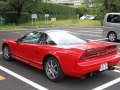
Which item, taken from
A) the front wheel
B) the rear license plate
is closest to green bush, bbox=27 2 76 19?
the front wheel

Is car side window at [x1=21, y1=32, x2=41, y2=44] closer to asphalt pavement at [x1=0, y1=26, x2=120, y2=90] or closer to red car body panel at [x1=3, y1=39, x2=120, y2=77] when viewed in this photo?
red car body panel at [x1=3, y1=39, x2=120, y2=77]

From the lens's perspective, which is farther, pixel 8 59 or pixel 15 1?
pixel 15 1

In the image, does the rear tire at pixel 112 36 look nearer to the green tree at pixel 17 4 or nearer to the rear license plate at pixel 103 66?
the rear license plate at pixel 103 66

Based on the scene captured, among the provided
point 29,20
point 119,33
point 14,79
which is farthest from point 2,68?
point 29,20

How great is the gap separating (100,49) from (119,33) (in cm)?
866

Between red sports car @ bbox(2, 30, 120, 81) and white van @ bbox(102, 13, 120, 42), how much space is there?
25.7 ft

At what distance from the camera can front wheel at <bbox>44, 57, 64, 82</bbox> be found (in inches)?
254

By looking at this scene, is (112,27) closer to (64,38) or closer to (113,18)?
(113,18)

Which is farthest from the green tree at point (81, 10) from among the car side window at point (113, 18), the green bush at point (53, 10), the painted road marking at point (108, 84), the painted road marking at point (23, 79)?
the painted road marking at point (108, 84)

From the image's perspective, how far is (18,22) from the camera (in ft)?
116

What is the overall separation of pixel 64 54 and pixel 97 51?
2.82ft

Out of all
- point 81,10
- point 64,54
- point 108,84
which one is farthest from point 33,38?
point 81,10

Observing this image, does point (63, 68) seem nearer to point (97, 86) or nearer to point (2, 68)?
point (97, 86)

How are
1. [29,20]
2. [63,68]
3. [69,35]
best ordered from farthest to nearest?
[29,20], [69,35], [63,68]
